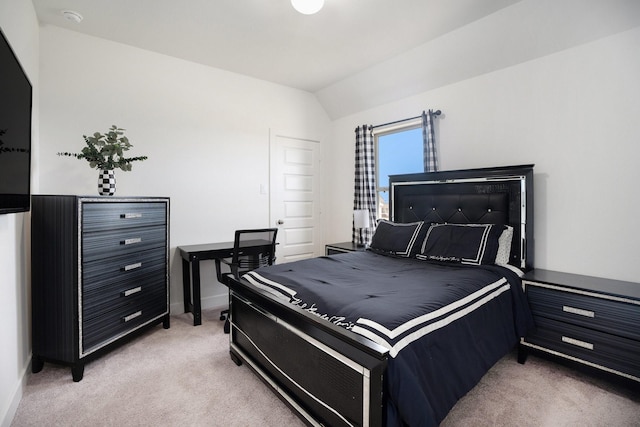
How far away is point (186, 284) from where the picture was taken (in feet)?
11.1

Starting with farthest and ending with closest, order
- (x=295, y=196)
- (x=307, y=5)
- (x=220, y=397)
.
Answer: (x=295, y=196) < (x=307, y=5) < (x=220, y=397)

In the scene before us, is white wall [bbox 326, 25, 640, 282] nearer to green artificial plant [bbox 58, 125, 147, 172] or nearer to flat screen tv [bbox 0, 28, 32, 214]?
green artificial plant [bbox 58, 125, 147, 172]

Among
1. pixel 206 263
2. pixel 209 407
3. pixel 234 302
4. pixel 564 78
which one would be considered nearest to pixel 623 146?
pixel 564 78

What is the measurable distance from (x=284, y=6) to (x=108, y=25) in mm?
1593

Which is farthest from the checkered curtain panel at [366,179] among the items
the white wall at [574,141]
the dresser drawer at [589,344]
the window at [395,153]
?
the dresser drawer at [589,344]

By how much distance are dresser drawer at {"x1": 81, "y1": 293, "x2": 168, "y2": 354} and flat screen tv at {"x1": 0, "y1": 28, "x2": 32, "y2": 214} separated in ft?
3.37

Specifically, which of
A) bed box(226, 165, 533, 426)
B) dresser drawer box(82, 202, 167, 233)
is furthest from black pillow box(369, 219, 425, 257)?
dresser drawer box(82, 202, 167, 233)

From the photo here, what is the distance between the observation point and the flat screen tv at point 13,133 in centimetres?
132

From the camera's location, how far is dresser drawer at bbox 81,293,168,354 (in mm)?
2213

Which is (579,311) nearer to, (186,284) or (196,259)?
(196,259)

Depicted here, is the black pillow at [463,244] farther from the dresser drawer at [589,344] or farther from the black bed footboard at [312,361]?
the black bed footboard at [312,361]

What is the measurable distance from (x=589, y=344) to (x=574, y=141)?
5.07 ft

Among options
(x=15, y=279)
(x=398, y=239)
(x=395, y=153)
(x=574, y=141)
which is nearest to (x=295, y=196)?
(x=395, y=153)

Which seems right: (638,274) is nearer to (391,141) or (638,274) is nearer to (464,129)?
(464,129)
